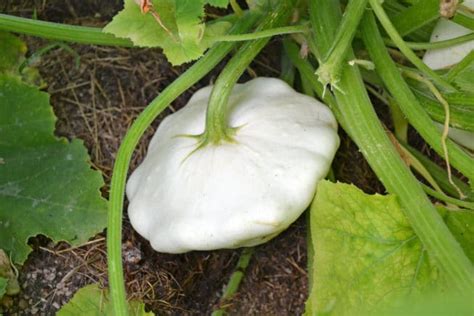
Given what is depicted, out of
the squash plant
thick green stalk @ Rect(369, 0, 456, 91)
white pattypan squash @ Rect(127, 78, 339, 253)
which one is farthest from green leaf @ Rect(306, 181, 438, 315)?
thick green stalk @ Rect(369, 0, 456, 91)

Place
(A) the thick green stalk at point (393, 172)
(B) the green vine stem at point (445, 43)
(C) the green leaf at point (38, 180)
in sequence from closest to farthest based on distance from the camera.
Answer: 1. (A) the thick green stalk at point (393, 172)
2. (B) the green vine stem at point (445, 43)
3. (C) the green leaf at point (38, 180)

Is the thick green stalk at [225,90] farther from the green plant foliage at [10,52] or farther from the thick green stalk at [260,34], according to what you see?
the green plant foliage at [10,52]

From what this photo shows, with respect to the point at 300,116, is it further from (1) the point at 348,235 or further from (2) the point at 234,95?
(1) the point at 348,235

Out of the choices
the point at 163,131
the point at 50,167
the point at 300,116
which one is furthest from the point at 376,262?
the point at 50,167

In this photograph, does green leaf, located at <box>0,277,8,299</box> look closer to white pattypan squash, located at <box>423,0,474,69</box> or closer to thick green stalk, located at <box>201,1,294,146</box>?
thick green stalk, located at <box>201,1,294,146</box>

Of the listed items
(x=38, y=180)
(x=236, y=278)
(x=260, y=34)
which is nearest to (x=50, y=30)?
(x=38, y=180)

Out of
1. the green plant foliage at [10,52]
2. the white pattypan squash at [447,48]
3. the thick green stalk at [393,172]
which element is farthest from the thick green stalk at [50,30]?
the white pattypan squash at [447,48]

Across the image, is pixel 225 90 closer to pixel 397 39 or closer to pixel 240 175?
pixel 240 175
